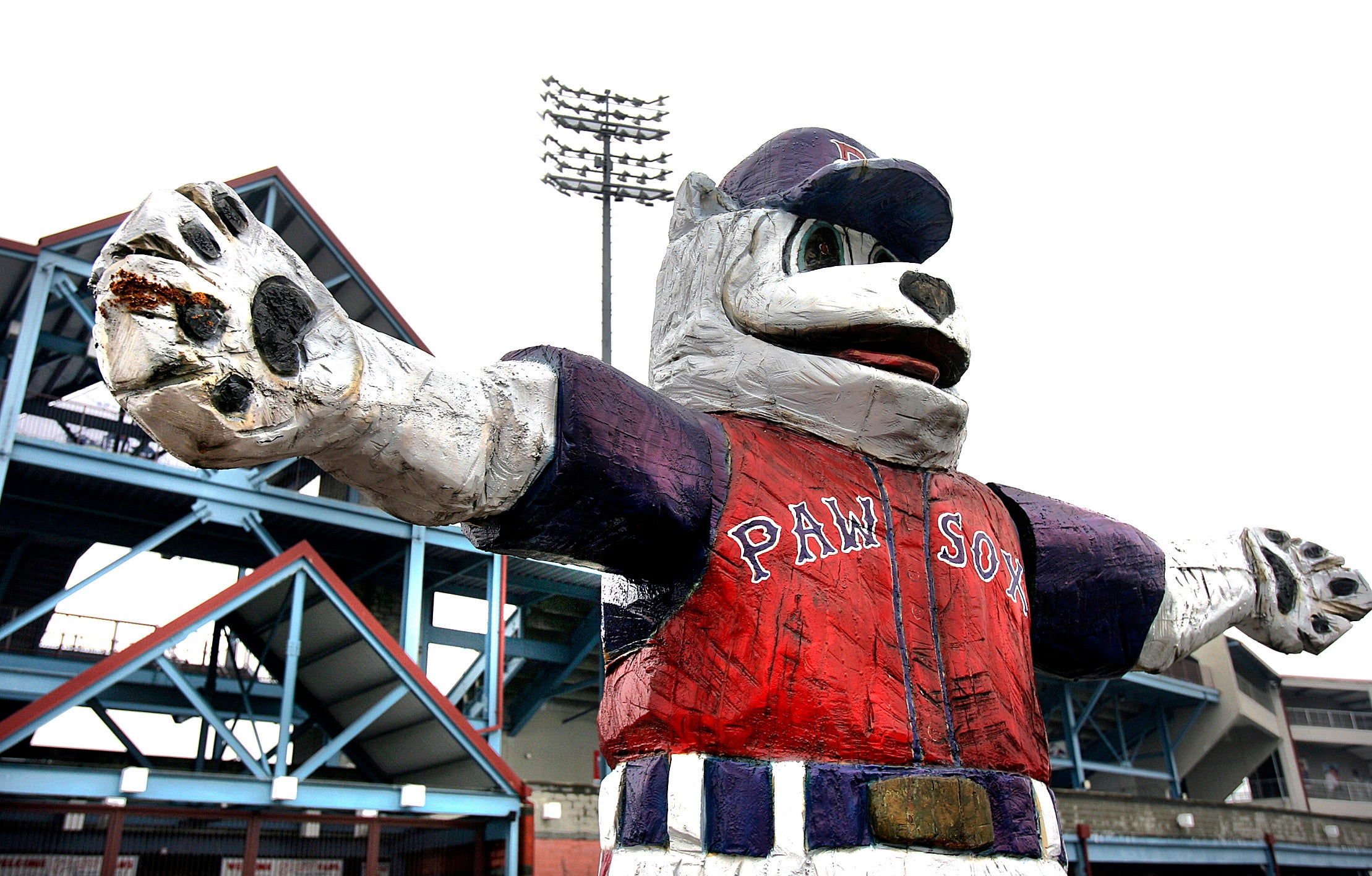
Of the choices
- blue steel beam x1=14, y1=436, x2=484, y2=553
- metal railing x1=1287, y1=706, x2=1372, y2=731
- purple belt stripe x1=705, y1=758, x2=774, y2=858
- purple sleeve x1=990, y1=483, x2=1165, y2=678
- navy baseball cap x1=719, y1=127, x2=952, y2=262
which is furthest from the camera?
metal railing x1=1287, y1=706, x2=1372, y2=731

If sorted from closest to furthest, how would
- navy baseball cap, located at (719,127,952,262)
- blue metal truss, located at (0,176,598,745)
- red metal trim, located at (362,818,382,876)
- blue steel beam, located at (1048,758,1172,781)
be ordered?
navy baseball cap, located at (719,127,952,262)
red metal trim, located at (362,818,382,876)
blue metal truss, located at (0,176,598,745)
blue steel beam, located at (1048,758,1172,781)

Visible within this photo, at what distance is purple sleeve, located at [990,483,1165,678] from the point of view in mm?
2824

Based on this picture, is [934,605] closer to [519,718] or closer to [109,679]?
[109,679]

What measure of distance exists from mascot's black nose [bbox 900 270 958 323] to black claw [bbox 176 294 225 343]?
4.94ft

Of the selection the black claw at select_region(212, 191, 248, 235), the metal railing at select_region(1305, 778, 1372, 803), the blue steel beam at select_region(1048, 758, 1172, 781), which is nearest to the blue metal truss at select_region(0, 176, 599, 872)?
the black claw at select_region(212, 191, 248, 235)

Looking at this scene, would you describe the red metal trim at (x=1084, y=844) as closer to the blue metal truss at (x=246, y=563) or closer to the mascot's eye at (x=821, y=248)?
the blue metal truss at (x=246, y=563)

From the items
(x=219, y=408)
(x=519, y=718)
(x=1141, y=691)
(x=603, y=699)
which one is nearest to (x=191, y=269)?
(x=219, y=408)

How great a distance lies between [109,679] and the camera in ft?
24.6

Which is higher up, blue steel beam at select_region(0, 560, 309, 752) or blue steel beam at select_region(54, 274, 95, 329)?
blue steel beam at select_region(54, 274, 95, 329)

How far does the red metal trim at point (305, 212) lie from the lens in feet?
34.2

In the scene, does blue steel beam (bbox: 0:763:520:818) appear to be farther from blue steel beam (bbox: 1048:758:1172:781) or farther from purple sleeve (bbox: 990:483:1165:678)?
blue steel beam (bbox: 1048:758:1172:781)

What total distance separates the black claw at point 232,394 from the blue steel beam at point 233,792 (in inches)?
269

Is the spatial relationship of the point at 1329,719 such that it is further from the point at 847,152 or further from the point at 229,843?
the point at 847,152

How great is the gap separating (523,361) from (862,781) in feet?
3.53
